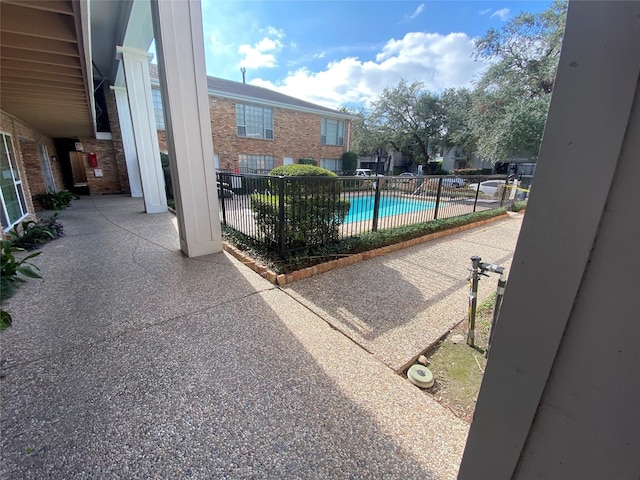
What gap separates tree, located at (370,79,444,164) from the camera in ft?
75.2

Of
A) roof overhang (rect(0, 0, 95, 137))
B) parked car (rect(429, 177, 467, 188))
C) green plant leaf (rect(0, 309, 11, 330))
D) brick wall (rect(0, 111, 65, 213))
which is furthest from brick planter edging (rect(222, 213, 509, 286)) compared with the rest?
brick wall (rect(0, 111, 65, 213))

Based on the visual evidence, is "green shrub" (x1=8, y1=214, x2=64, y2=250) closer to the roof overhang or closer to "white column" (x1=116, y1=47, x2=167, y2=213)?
the roof overhang

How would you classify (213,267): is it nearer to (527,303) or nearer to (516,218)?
(527,303)

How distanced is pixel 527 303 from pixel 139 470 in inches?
75.5

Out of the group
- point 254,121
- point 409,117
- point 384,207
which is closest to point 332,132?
point 254,121

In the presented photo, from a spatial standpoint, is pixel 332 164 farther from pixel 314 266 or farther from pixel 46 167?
pixel 314 266

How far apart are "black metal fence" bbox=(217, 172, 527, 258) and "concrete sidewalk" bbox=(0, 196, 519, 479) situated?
103 cm

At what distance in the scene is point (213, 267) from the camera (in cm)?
408

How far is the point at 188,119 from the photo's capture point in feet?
13.0

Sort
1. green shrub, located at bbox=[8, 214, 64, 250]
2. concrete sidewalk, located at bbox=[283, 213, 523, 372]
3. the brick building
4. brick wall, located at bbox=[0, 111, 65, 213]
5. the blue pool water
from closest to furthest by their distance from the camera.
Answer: concrete sidewalk, located at bbox=[283, 213, 523, 372] < green shrub, located at bbox=[8, 214, 64, 250] < the blue pool water < brick wall, located at bbox=[0, 111, 65, 213] < the brick building

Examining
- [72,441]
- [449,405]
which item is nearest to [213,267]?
[72,441]

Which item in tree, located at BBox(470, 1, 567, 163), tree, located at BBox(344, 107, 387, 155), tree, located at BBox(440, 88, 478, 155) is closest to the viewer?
tree, located at BBox(470, 1, 567, 163)

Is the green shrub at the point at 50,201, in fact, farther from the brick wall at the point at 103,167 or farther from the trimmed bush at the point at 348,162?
the trimmed bush at the point at 348,162

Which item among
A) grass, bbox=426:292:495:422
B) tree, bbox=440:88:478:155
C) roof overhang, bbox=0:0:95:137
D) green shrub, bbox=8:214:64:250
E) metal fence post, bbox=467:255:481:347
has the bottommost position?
grass, bbox=426:292:495:422
